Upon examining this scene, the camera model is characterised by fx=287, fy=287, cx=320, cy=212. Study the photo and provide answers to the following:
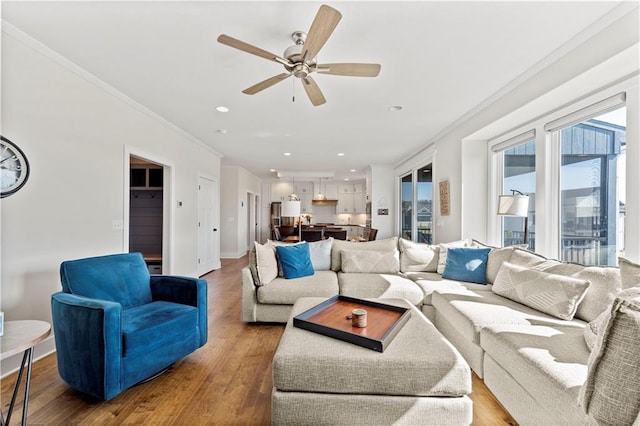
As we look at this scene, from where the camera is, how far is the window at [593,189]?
234cm

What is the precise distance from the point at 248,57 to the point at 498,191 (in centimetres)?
358

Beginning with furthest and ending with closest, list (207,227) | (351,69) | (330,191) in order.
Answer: (330,191) → (207,227) → (351,69)

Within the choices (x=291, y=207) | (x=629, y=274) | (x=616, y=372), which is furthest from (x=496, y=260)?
(x=291, y=207)

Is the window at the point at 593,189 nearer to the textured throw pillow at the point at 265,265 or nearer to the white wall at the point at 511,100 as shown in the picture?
the white wall at the point at 511,100

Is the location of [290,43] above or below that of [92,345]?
above

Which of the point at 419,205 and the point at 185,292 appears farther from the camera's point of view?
the point at 419,205

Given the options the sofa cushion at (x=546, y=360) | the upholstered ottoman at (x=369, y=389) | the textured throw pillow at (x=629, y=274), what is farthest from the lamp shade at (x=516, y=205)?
the upholstered ottoman at (x=369, y=389)

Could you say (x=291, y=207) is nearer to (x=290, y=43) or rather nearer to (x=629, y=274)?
(x=290, y=43)

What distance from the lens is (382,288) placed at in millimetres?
3062

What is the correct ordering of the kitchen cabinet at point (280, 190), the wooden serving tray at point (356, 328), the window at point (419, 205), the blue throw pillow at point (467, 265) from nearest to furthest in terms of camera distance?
the wooden serving tray at point (356, 328)
the blue throw pillow at point (467, 265)
the window at point (419, 205)
the kitchen cabinet at point (280, 190)

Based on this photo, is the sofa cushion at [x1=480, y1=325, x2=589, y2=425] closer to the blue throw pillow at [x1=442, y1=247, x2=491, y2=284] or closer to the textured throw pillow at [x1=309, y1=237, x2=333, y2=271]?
the blue throw pillow at [x1=442, y1=247, x2=491, y2=284]

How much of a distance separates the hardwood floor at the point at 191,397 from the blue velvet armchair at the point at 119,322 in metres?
0.11

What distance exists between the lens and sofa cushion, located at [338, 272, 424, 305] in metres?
2.98

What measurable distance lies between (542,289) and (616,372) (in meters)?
1.29
